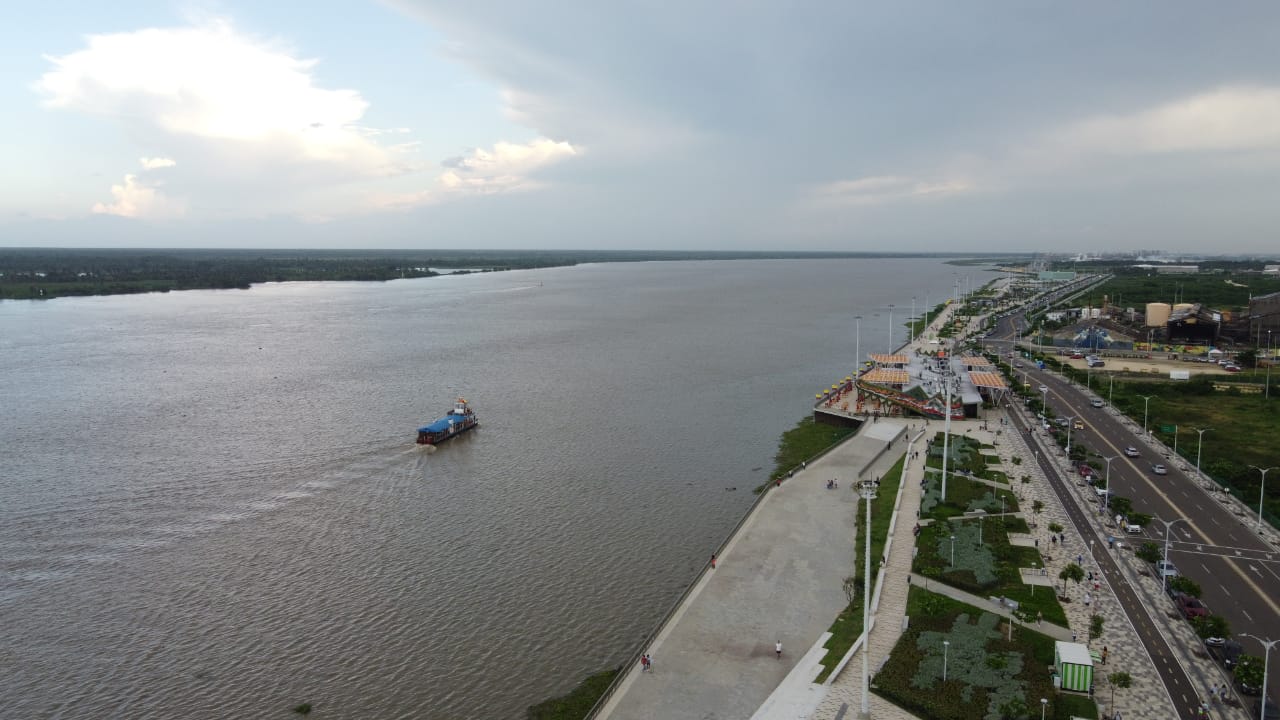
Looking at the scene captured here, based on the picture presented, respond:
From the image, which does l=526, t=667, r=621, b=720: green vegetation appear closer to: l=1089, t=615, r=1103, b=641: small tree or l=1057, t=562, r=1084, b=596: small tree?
l=1089, t=615, r=1103, b=641: small tree

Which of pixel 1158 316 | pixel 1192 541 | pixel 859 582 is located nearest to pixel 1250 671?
pixel 859 582

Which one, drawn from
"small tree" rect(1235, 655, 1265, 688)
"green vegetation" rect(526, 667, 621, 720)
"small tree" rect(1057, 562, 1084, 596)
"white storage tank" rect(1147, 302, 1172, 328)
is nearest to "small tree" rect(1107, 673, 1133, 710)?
"small tree" rect(1235, 655, 1265, 688)

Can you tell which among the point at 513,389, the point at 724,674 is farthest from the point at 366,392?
the point at 724,674

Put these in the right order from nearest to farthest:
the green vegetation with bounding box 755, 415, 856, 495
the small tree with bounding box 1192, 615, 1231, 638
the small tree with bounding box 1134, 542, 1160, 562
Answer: the small tree with bounding box 1192, 615, 1231, 638 → the small tree with bounding box 1134, 542, 1160, 562 → the green vegetation with bounding box 755, 415, 856, 495

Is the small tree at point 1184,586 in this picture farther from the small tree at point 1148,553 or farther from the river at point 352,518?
the river at point 352,518

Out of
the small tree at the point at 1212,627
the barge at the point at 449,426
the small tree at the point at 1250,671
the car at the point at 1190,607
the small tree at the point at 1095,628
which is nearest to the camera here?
the small tree at the point at 1250,671

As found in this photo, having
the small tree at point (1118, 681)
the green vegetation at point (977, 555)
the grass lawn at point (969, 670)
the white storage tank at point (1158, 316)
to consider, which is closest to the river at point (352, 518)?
the grass lawn at point (969, 670)

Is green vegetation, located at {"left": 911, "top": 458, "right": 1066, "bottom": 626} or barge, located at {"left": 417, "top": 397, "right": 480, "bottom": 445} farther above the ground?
barge, located at {"left": 417, "top": 397, "right": 480, "bottom": 445}
